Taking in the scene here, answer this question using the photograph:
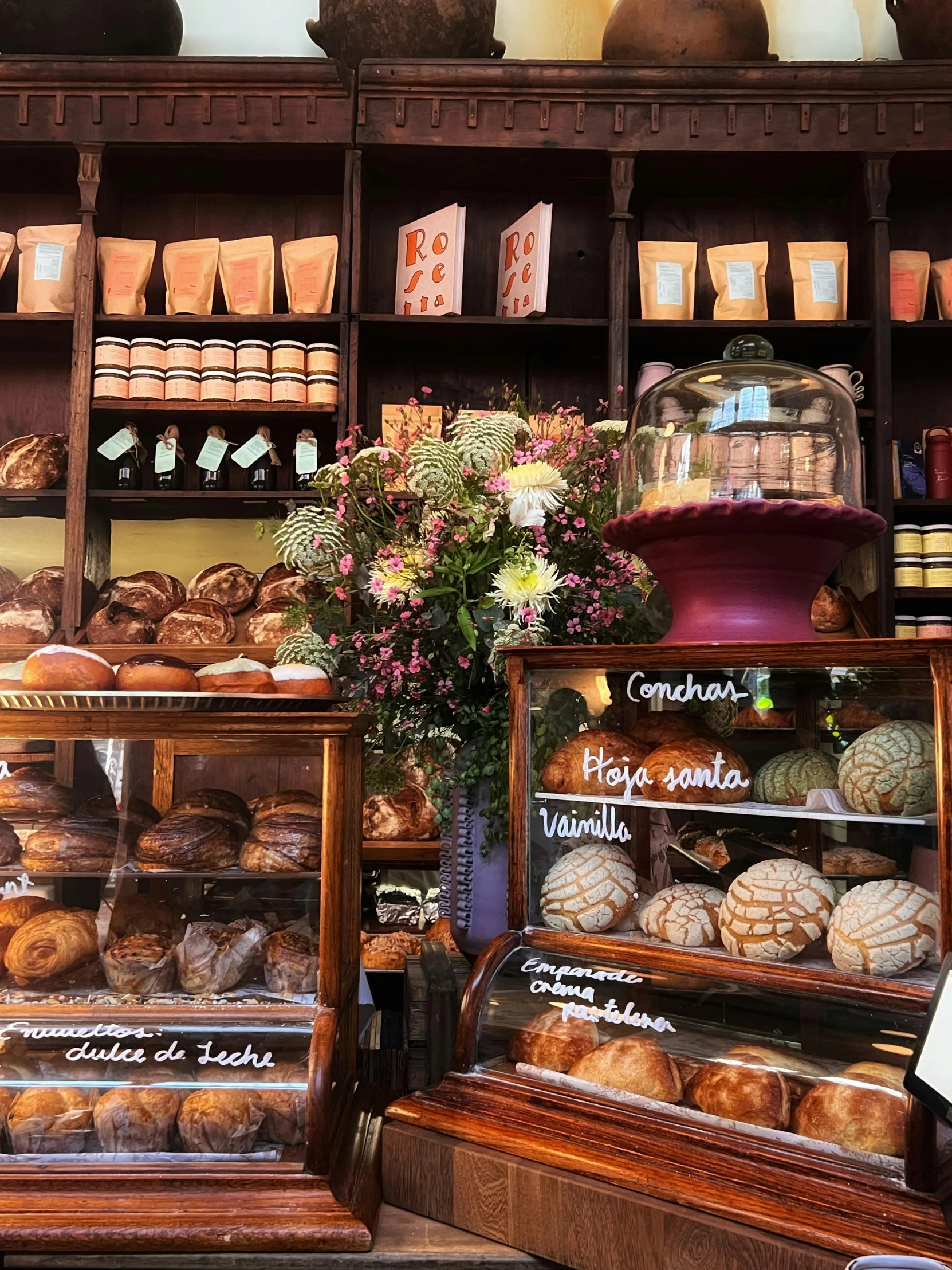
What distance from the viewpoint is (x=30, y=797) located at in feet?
3.72

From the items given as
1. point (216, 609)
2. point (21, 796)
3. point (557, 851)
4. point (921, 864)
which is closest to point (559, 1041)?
point (557, 851)

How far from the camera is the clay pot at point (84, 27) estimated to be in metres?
2.66

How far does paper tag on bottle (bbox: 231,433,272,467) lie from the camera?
2717 mm

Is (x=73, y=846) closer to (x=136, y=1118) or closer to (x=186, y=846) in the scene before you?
(x=186, y=846)

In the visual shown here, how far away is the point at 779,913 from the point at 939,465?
2109 millimetres

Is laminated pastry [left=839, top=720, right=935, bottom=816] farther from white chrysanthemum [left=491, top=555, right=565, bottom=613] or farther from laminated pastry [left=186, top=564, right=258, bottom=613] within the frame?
laminated pastry [left=186, top=564, right=258, bottom=613]

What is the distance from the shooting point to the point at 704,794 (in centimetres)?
108

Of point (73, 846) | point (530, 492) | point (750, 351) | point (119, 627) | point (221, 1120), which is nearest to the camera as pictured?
point (221, 1120)

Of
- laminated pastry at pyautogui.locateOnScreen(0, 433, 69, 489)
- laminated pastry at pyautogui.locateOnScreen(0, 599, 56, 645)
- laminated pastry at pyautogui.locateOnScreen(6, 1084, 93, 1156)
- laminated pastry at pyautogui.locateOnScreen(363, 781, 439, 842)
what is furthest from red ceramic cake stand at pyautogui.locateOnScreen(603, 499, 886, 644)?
laminated pastry at pyautogui.locateOnScreen(0, 433, 69, 489)

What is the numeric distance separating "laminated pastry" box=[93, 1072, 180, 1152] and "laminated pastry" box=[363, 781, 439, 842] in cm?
140

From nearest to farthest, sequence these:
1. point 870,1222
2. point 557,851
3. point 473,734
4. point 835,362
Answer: point 870,1222 < point 557,851 < point 473,734 < point 835,362

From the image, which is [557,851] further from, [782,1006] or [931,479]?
[931,479]

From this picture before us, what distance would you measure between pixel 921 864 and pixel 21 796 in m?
0.94

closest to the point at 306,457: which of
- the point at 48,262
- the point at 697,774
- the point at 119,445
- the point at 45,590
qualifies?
the point at 119,445
